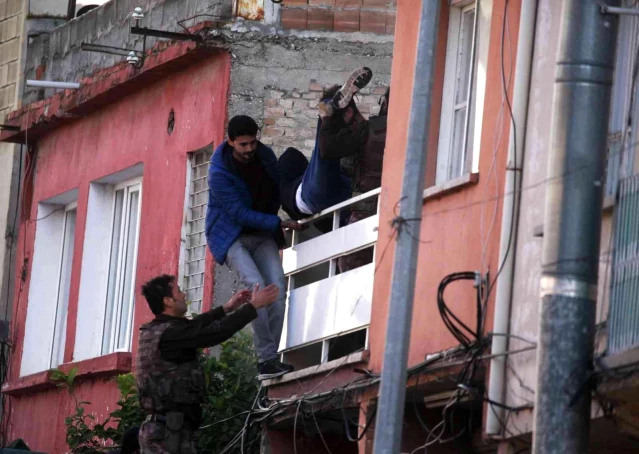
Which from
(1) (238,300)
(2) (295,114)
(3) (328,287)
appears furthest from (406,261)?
(2) (295,114)

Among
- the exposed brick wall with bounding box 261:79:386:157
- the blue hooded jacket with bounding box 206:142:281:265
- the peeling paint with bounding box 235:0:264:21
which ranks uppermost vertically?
the peeling paint with bounding box 235:0:264:21

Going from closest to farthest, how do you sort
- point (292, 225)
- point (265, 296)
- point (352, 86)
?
point (265, 296), point (352, 86), point (292, 225)

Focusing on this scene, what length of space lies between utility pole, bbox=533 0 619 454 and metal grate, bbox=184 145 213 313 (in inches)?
317

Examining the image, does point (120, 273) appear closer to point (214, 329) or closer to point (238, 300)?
point (238, 300)

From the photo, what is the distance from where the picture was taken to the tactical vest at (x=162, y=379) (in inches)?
472

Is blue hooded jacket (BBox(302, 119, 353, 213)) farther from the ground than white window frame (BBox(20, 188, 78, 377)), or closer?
closer

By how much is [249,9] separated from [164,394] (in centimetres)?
470

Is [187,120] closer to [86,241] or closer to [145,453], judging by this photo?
[86,241]

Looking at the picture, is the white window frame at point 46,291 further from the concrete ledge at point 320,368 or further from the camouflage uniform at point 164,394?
the camouflage uniform at point 164,394

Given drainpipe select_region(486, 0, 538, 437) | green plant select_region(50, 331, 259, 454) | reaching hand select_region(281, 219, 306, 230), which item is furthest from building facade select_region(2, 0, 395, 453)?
drainpipe select_region(486, 0, 538, 437)

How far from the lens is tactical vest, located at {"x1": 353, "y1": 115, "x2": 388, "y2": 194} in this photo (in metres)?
12.9

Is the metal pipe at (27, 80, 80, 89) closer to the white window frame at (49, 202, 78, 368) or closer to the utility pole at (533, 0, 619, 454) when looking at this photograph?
the white window frame at (49, 202, 78, 368)

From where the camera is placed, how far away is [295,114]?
15.5 metres

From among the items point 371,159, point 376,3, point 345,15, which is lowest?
point 371,159
